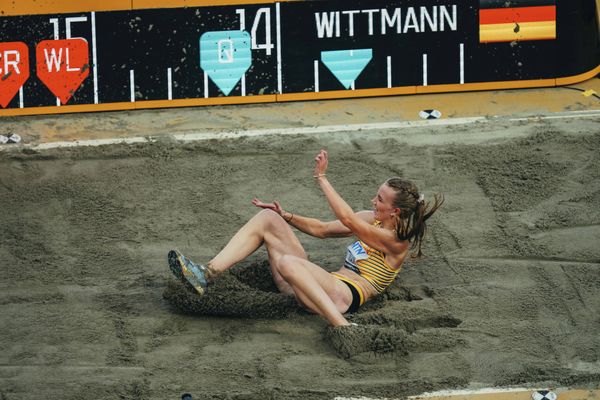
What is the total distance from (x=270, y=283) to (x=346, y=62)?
2.99m

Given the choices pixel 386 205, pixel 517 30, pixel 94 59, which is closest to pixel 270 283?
pixel 386 205

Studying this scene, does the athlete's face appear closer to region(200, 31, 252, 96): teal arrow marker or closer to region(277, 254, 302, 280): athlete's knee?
region(277, 254, 302, 280): athlete's knee

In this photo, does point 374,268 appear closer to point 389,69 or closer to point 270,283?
point 270,283

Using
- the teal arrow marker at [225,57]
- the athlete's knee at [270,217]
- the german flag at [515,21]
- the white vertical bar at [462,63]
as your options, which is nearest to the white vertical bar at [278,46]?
the teal arrow marker at [225,57]

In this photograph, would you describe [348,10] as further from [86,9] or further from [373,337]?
[373,337]

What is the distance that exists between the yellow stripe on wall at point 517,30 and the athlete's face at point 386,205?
314 cm

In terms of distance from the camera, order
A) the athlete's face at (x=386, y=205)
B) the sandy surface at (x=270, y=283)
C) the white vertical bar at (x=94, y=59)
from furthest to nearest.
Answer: the white vertical bar at (x=94, y=59) < the athlete's face at (x=386, y=205) < the sandy surface at (x=270, y=283)

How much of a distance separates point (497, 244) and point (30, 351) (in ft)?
11.1

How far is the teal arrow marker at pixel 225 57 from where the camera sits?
11.8m

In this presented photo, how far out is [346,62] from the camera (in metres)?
11.8

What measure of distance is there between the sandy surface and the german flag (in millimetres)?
959

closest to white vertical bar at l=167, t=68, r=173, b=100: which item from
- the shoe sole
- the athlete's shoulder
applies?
the athlete's shoulder

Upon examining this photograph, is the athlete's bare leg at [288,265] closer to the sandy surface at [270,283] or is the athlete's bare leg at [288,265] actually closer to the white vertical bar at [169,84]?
the sandy surface at [270,283]

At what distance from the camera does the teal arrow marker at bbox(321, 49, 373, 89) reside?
38.7 feet
